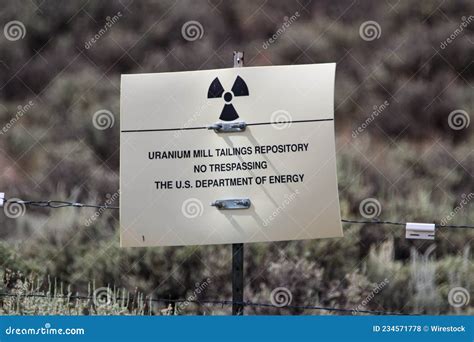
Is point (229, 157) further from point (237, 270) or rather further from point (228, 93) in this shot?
point (237, 270)

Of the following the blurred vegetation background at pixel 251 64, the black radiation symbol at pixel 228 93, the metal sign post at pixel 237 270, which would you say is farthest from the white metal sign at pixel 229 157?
the blurred vegetation background at pixel 251 64

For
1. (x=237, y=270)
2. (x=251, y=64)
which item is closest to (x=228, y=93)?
(x=237, y=270)

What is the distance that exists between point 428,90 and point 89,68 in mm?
4600

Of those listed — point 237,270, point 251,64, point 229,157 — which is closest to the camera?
point 229,157

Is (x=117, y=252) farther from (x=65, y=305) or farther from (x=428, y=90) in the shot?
(x=428, y=90)

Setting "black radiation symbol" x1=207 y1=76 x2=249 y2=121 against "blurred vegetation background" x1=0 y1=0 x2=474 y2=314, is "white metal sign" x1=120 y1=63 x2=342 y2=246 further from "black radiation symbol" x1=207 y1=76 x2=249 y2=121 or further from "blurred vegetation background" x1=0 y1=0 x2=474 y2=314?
"blurred vegetation background" x1=0 y1=0 x2=474 y2=314

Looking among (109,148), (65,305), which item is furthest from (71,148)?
(65,305)

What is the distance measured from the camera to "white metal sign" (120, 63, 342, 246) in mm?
5129

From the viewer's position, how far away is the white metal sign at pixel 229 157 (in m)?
5.13

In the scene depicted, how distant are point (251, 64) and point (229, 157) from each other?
5.74 meters

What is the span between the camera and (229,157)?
518 centimetres

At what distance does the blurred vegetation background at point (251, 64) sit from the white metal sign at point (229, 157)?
169 cm

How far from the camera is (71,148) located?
32.3ft

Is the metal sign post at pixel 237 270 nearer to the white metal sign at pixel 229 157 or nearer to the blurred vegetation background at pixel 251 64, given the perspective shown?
the white metal sign at pixel 229 157
